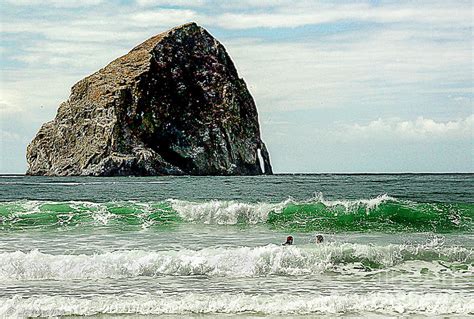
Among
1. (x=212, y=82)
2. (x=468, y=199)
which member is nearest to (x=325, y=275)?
(x=468, y=199)

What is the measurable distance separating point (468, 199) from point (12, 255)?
27094mm

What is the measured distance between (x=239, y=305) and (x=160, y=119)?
314ft

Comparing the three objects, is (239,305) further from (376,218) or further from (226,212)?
(376,218)

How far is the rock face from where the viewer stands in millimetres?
98188

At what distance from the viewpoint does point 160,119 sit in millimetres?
105250

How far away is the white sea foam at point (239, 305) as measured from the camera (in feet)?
35.1

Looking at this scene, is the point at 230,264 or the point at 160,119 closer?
the point at 230,264

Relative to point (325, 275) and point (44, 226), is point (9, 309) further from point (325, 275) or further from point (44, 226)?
point (44, 226)

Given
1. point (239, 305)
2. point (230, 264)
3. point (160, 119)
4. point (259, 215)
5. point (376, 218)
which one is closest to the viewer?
point (239, 305)

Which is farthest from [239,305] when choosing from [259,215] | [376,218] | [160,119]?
[160,119]

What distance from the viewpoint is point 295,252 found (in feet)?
47.8

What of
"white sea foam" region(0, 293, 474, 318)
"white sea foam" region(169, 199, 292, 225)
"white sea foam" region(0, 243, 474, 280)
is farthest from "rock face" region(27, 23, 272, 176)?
"white sea foam" region(0, 293, 474, 318)

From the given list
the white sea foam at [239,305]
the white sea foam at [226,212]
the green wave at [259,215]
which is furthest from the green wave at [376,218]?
the white sea foam at [239,305]

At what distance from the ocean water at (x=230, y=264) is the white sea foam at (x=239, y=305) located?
0.06 ft
